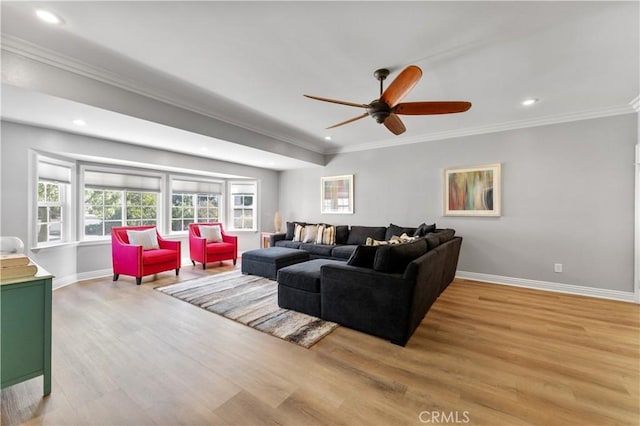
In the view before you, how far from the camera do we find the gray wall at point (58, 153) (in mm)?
3330

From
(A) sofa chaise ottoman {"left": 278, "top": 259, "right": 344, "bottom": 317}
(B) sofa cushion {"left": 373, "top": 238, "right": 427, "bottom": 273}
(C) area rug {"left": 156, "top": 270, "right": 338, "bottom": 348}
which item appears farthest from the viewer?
(A) sofa chaise ottoman {"left": 278, "top": 259, "right": 344, "bottom": 317}

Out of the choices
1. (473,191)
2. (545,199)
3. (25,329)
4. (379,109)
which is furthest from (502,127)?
(25,329)

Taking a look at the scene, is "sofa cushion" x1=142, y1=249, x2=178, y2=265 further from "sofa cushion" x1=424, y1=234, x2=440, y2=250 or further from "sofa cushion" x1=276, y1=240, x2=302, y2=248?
"sofa cushion" x1=424, y1=234, x2=440, y2=250

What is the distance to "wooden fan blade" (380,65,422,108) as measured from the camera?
79.5 inches

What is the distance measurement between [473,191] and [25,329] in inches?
214

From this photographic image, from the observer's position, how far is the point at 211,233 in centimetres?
565

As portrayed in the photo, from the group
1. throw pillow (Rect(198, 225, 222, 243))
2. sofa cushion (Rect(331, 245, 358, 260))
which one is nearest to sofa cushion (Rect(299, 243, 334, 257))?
sofa cushion (Rect(331, 245, 358, 260))

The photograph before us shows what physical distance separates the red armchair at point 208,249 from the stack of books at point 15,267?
3544mm

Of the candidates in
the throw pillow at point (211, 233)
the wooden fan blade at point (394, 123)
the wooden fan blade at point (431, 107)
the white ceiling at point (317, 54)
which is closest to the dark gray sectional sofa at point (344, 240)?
the throw pillow at point (211, 233)

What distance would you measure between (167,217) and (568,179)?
715cm

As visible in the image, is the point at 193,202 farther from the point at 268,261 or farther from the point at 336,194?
the point at 336,194

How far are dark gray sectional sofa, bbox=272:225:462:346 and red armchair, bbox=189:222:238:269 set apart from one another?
266 centimetres

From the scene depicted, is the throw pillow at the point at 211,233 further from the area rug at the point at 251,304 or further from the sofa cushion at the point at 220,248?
the area rug at the point at 251,304

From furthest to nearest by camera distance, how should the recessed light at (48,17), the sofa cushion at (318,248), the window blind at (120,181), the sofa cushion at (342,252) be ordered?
the sofa cushion at (318,248)
the sofa cushion at (342,252)
the window blind at (120,181)
the recessed light at (48,17)
